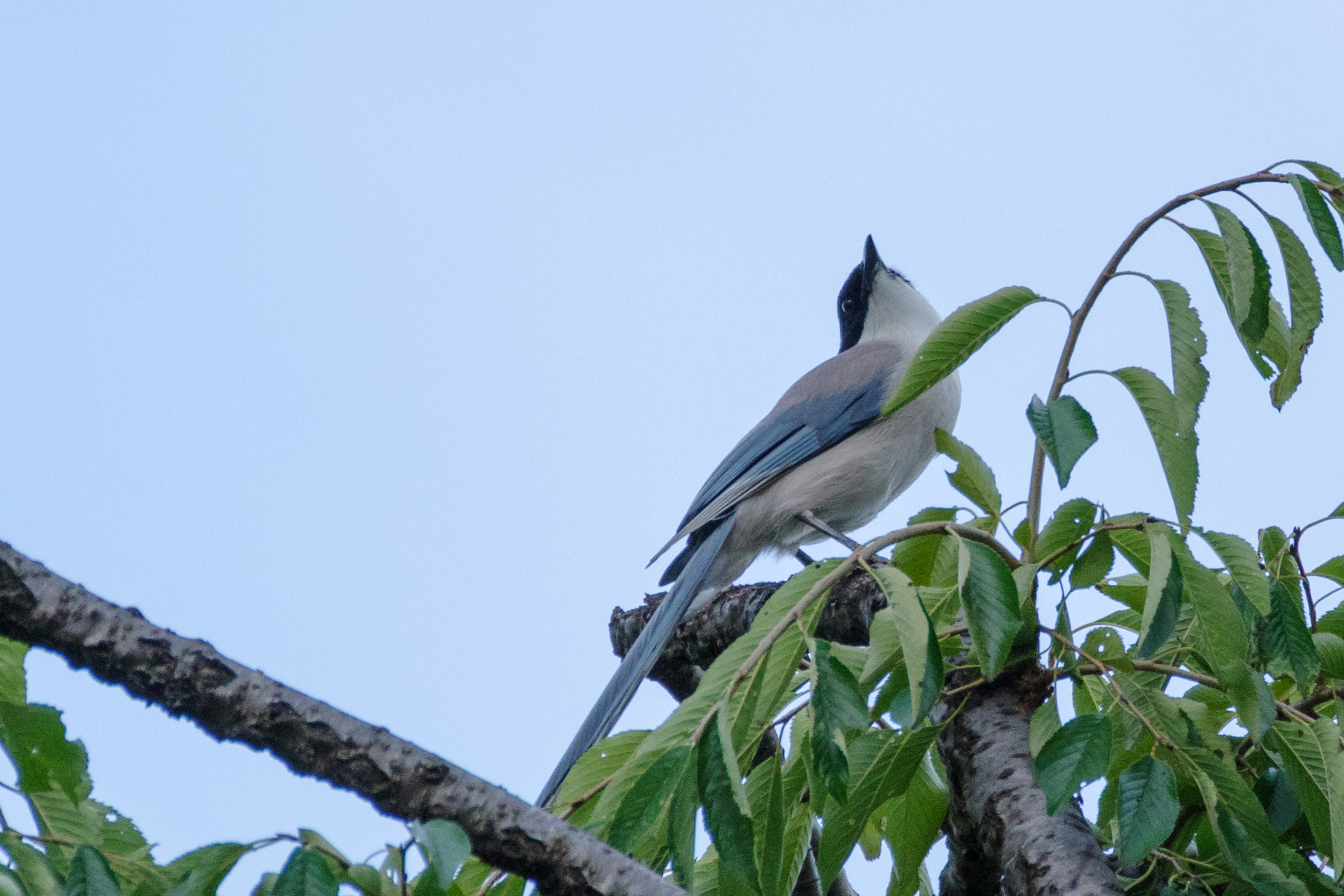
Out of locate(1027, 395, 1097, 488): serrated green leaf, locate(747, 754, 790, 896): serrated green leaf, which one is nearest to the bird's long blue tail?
locate(747, 754, 790, 896): serrated green leaf

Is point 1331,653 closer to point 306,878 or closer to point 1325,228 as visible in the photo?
point 1325,228

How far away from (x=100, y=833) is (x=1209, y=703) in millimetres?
1937

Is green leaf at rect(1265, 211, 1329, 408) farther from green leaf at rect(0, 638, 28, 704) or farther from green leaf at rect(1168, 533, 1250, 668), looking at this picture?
green leaf at rect(0, 638, 28, 704)

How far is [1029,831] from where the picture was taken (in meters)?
2.19

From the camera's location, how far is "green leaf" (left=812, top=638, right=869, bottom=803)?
62.8 inches

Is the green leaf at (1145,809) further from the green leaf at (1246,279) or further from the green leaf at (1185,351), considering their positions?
the green leaf at (1246,279)

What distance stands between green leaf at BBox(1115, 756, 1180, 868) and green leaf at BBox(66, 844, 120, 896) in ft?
3.68

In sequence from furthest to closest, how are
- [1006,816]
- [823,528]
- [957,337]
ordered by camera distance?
[823,528], [1006,816], [957,337]

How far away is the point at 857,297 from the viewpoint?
21.3 feet

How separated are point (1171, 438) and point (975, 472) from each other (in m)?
0.47

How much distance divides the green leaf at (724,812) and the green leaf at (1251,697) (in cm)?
69

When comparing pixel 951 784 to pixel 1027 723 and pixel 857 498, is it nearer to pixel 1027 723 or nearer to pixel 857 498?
pixel 1027 723

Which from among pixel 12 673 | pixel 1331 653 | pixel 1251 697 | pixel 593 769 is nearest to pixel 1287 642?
pixel 1251 697

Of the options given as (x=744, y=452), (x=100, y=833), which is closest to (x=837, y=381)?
(x=744, y=452)
